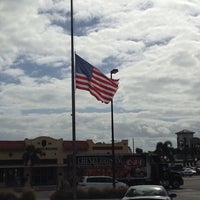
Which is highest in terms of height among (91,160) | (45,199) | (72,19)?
(72,19)

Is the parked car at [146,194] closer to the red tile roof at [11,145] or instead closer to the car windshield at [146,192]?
the car windshield at [146,192]

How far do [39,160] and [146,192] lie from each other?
5891 cm

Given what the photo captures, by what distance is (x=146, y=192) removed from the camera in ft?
47.6

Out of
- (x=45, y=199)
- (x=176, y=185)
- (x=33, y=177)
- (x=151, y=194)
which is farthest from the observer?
(x=33, y=177)

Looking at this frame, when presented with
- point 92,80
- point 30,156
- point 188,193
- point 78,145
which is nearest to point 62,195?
point 92,80

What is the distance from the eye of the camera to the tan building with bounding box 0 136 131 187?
70.9m

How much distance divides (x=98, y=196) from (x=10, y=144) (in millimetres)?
41796

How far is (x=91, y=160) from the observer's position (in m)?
46.3

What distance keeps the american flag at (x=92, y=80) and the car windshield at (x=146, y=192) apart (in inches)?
274

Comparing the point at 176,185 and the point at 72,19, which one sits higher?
the point at 72,19

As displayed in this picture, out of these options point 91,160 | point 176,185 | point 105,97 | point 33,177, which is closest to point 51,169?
point 33,177

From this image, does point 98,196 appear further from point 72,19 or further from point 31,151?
point 31,151

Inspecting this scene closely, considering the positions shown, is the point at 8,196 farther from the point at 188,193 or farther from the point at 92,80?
the point at 188,193

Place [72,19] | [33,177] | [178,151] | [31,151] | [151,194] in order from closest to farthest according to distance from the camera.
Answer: [151,194], [72,19], [31,151], [33,177], [178,151]
